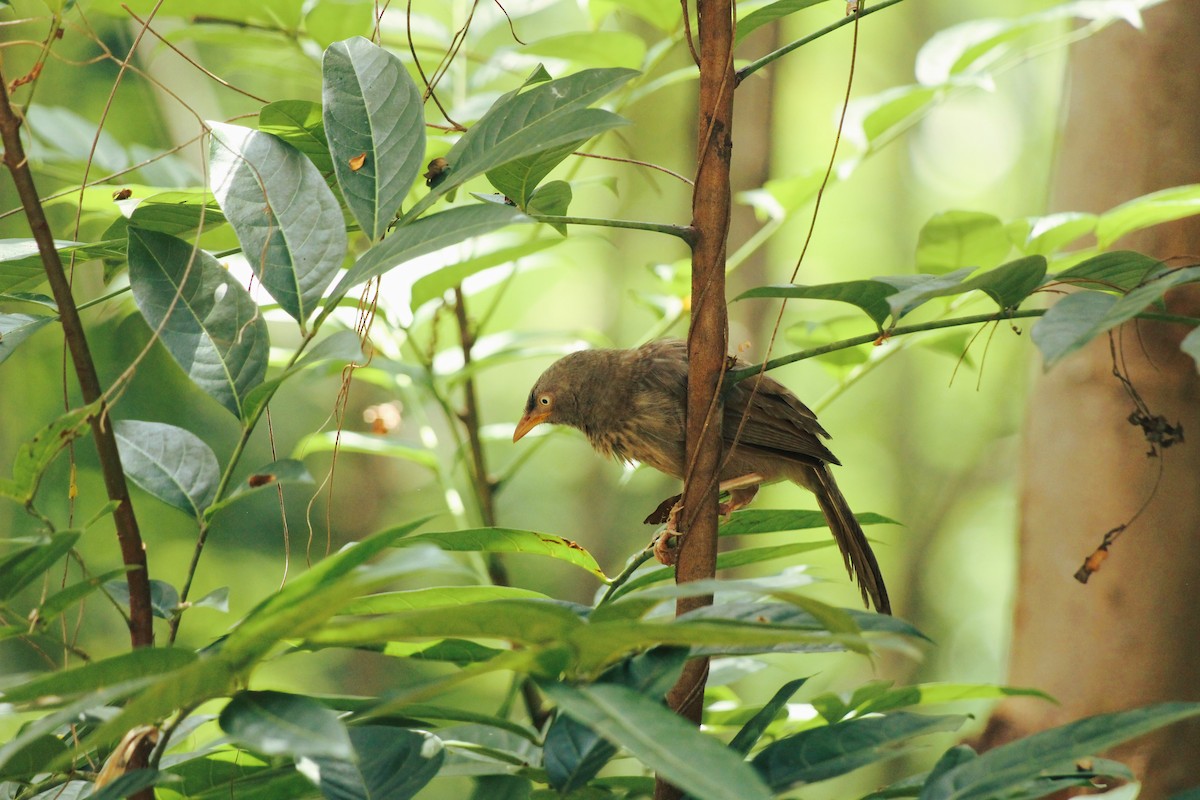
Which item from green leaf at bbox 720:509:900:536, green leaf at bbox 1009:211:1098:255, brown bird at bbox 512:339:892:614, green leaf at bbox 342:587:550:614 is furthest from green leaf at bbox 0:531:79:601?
green leaf at bbox 1009:211:1098:255

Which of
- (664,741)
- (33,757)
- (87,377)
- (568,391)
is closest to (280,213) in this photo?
(87,377)

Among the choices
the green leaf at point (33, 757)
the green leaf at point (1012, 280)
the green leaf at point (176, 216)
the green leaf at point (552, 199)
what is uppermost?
the green leaf at point (552, 199)

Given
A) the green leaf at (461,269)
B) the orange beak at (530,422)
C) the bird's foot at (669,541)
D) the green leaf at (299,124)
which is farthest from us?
the orange beak at (530,422)

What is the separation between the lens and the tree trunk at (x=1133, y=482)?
250 cm

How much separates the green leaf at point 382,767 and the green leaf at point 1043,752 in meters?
0.51

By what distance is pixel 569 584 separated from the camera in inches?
249

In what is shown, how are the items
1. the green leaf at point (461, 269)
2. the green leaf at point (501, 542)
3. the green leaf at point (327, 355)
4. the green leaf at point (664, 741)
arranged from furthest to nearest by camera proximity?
the green leaf at point (461, 269) < the green leaf at point (501, 542) < the green leaf at point (327, 355) < the green leaf at point (664, 741)

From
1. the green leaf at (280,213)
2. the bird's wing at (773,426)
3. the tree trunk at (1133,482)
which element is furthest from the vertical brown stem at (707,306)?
the tree trunk at (1133,482)

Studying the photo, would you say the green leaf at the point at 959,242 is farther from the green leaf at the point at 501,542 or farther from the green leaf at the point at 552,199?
the green leaf at the point at 501,542

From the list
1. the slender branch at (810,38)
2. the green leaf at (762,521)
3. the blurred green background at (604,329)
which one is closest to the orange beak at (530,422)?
the blurred green background at (604,329)

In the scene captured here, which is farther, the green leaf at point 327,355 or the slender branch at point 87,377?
the slender branch at point 87,377

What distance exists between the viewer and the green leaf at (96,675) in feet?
2.64

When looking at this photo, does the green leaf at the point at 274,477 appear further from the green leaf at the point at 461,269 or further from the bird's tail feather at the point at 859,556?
the bird's tail feather at the point at 859,556

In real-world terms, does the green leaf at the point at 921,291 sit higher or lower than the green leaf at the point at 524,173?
lower
